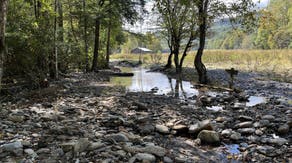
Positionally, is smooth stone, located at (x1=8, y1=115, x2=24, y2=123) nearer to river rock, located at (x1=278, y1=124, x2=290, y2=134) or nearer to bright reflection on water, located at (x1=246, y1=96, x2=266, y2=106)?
river rock, located at (x1=278, y1=124, x2=290, y2=134)

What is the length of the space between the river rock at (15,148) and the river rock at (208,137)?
315 cm

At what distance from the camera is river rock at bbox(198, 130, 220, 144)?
5008mm

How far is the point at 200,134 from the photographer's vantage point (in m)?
5.15

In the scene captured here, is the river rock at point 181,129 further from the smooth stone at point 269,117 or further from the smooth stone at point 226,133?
the smooth stone at point 269,117

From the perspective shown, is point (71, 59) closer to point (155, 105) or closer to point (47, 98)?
point (47, 98)

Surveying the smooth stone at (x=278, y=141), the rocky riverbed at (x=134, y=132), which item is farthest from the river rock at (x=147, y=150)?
the smooth stone at (x=278, y=141)

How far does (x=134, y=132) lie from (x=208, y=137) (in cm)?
149

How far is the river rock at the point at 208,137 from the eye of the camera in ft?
16.4

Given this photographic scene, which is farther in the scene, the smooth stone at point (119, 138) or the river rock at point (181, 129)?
the river rock at point (181, 129)

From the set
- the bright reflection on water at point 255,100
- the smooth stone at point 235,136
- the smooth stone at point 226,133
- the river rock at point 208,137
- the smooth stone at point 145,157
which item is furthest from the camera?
the bright reflection on water at point 255,100

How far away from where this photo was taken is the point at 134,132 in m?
5.44

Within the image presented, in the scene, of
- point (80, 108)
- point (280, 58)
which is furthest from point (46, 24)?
point (280, 58)

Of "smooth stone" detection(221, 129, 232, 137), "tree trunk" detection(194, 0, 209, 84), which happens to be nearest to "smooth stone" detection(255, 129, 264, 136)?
"smooth stone" detection(221, 129, 232, 137)

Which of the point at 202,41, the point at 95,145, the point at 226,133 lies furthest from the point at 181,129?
the point at 202,41
